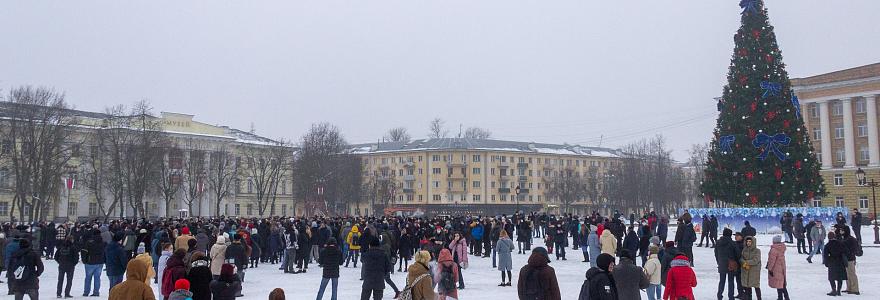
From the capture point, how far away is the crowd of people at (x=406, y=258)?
9.91 m

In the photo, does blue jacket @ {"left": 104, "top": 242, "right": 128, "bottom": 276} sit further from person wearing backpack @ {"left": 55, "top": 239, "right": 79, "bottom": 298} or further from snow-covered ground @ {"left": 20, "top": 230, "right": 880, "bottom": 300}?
snow-covered ground @ {"left": 20, "top": 230, "right": 880, "bottom": 300}

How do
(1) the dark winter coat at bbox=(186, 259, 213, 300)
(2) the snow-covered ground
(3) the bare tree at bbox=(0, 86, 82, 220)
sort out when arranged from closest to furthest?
(1) the dark winter coat at bbox=(186, 259, 213, 300) < (2) the snow-covered ground < (3) the bare tree at bbox=(0, 86, 82, 220)

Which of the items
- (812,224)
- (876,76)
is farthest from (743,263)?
(876,76)

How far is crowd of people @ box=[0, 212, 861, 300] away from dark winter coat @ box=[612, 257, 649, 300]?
15 millimetres

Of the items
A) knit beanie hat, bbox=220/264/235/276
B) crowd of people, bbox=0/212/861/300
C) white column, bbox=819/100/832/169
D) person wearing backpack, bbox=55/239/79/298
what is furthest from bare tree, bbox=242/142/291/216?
knit beanie hat, bbox=220/264/235/276

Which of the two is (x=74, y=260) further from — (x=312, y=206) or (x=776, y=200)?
(x=312, y=206)

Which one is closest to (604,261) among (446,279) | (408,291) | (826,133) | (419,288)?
(419,288)

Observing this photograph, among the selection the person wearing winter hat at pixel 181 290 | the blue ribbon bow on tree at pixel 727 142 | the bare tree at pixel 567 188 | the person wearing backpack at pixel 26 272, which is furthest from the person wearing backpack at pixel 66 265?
the bare tree at pixel 567 188

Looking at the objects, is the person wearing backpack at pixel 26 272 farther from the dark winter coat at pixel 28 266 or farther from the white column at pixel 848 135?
the white column at pixel 848 135

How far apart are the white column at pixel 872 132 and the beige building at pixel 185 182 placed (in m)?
58.4

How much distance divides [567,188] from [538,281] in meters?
100

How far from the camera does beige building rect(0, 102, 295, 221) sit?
69.4m

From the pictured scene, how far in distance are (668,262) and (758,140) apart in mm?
28525

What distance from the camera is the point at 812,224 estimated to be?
26172 mm
